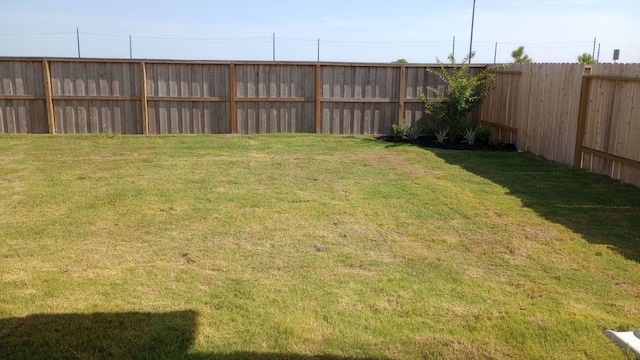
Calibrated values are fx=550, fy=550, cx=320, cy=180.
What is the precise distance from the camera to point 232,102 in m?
12.6

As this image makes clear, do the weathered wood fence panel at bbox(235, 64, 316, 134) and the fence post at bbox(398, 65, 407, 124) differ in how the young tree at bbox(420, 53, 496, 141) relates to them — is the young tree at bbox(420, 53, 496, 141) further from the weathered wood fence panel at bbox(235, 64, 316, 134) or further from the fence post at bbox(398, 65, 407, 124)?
the weathered wood fence panel at bbox(235, 64, 316, 134)

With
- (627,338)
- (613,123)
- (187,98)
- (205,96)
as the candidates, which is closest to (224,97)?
(205,96)

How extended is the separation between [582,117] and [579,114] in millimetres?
72

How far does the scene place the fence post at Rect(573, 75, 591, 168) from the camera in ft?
28.6

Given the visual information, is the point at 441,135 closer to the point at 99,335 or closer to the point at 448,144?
the point at 448,144

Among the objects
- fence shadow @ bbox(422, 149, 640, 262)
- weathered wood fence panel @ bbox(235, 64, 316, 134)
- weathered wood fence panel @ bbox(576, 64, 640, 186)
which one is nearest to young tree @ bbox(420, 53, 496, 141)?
fence shadow @ bbox(422, 149, 640, 262)

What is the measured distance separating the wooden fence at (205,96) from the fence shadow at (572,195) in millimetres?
3285

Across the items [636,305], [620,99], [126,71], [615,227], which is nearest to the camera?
[636,305]

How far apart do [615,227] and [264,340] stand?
424 cm

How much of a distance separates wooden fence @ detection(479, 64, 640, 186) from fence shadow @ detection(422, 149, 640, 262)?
0.26 metres

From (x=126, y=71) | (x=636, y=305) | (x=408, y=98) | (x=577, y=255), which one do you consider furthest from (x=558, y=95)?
(x=126, y=71)

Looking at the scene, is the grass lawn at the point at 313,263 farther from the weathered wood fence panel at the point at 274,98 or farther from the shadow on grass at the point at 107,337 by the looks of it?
the weathered wood fence panel at the point at 274,98

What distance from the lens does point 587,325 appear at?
3.55 meters

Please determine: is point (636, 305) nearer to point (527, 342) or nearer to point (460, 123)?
point (527, 342)
